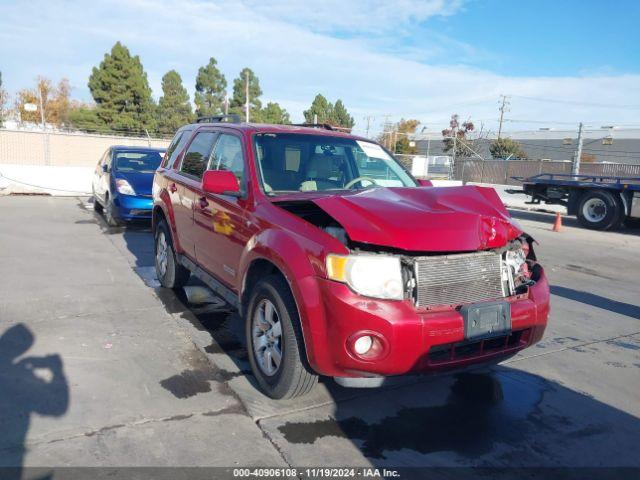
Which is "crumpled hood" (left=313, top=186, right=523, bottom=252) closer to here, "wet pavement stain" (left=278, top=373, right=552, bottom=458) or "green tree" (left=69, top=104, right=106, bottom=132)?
"wet pavement stain" (left=278, top=373, right=552, bottom=458)

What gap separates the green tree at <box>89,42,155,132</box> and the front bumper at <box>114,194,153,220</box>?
117ft

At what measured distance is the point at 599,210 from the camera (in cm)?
1377

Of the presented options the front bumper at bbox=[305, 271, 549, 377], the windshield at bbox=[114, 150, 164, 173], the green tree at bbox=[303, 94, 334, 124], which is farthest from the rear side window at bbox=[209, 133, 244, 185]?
the green tree at bbox=[303, 94, 334, 124]

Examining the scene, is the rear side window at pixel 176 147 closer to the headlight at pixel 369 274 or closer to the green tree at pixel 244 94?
the headlight at pixel 369 274

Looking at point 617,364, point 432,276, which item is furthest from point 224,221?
point 617,364

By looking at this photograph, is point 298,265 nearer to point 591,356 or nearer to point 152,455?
point 152,455

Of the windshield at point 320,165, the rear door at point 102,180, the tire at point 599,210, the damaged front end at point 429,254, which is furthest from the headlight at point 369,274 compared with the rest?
the tire at point 599,210

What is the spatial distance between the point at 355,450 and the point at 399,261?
1.12 meters

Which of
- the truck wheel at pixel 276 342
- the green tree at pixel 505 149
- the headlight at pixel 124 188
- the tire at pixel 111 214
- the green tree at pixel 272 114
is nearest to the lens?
the truck wheel at pixel 276 342

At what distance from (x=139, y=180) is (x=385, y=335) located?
8.16m

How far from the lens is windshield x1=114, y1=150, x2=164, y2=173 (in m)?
10.5

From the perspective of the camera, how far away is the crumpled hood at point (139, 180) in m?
9.74

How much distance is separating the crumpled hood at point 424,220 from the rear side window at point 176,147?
295 cm

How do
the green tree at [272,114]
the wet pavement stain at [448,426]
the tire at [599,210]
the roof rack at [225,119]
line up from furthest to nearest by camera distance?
the green tree at [272,114] → the tire at [599,210] → the roof rack at [225,119] → the wet pavement stain at [448,426]
